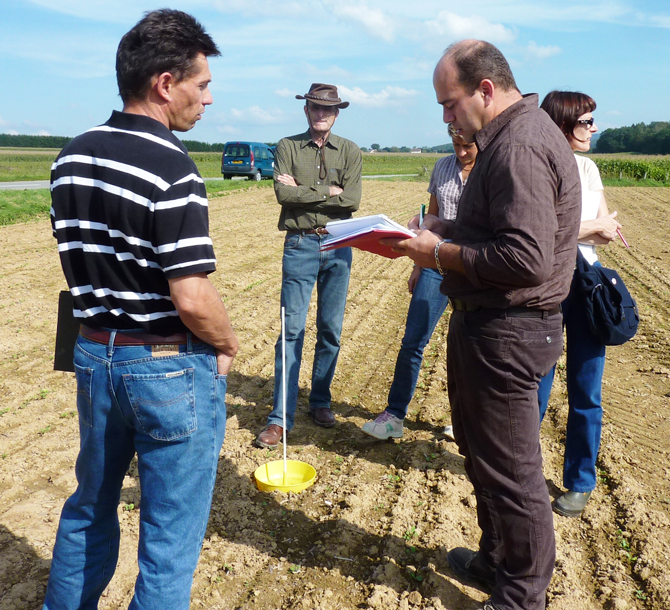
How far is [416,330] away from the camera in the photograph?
4125 mm

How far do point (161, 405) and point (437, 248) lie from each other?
1183 mm

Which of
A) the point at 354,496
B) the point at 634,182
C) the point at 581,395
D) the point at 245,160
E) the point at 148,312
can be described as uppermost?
the point at 148,312

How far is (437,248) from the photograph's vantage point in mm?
2359

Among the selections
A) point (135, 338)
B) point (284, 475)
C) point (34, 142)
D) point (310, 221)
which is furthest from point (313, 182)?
point (34, 142)

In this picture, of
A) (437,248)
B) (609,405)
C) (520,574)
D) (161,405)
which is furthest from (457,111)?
(609,405)

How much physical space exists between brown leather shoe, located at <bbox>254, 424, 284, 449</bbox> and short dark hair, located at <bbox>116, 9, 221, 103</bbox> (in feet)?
8.94

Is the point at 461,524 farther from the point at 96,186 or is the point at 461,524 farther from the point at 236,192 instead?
the point at 236,192

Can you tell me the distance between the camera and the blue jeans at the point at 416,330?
4.07m

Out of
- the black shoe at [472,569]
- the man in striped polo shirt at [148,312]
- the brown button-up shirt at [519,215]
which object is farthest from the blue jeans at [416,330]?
the man in striped polo shirt at [148,312]

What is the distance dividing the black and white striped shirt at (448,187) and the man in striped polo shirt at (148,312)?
2.18 m

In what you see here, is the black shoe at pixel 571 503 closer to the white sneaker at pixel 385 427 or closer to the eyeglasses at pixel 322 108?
the white sneaker at pixel 385 427

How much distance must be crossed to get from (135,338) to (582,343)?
251 cm

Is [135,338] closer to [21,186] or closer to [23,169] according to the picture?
[21,186]

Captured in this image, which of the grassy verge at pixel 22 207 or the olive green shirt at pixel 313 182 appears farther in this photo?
the grassy verge at pixel 22 207
